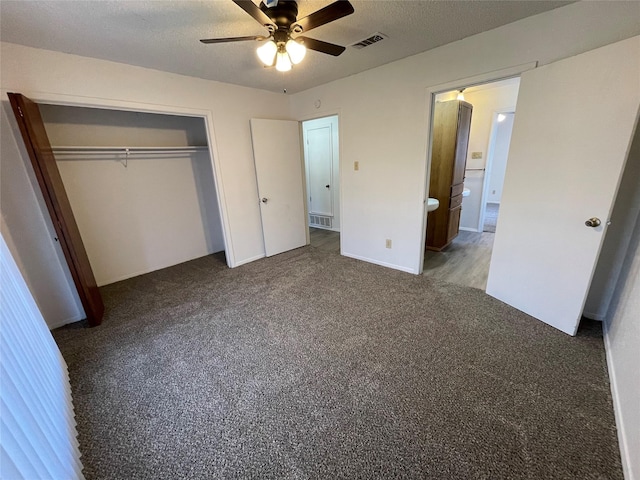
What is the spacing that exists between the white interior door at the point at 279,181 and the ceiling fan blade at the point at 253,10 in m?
1.95

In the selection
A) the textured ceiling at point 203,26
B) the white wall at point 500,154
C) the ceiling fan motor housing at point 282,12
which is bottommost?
the white wall at point 500,154

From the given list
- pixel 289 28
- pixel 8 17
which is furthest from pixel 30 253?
pixel 289 28

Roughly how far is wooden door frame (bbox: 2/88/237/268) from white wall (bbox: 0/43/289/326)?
1cm

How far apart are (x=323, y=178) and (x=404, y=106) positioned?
2528mm

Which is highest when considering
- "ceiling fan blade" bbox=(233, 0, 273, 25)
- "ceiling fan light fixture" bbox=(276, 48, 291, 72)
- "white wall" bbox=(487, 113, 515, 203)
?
"ceiling fan blade" bbox=(233, 0, 273, 25)

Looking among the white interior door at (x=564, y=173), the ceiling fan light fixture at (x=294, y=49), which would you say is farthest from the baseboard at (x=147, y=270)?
the white interior door at (x=564, y=173)

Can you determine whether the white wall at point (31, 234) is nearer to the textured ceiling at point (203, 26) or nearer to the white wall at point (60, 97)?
the white wall at point (60, 97)

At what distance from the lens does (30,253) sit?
89.0 inches

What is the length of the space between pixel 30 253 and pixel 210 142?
200cm

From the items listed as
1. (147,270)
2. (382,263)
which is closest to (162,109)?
(147,270)

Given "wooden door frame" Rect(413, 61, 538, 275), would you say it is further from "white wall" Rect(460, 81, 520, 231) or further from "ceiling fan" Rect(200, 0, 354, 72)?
"white wall" Rect(460, 81, 520, 231)

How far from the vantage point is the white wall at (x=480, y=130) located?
13.8 ft

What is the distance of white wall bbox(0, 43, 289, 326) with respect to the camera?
2.09m

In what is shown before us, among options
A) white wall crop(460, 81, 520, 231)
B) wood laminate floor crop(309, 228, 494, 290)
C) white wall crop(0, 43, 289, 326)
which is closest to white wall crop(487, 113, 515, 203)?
white wall crop(460, 81, 520, 231)
